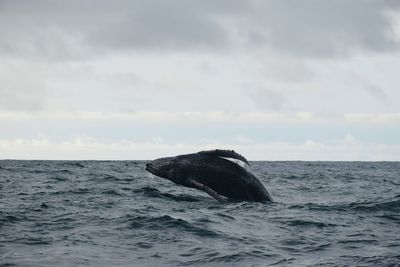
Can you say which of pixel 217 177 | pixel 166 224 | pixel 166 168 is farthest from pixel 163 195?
pixel 166 224

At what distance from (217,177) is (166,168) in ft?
5.75

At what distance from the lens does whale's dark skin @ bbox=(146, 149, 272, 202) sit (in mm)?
15570

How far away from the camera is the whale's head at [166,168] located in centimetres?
1614

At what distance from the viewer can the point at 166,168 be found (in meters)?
16.4

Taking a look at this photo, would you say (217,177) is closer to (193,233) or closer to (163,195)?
(163,195)

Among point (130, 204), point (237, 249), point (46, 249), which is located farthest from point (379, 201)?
point (46, 249)

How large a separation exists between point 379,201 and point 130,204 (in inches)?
333

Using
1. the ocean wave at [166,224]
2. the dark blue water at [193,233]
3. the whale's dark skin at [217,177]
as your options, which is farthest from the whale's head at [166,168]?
the ocean wave at [166,224]

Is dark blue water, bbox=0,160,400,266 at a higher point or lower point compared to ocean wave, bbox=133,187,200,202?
lower

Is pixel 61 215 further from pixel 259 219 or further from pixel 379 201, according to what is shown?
pixel 379 201

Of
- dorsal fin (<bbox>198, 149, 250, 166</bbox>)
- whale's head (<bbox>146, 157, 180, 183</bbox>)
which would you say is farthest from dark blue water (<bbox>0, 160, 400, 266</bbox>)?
dorsal fin (<bbox>198, 149, 250, 166</bbox>)

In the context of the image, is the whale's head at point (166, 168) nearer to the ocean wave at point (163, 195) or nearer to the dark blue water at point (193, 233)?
the dark blue water at point (193, 233)

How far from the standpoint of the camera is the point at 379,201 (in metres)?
18.1

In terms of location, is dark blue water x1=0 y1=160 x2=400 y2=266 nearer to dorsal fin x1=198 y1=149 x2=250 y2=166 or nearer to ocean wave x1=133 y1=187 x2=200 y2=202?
ocean wave x1=133 y1=187 x2=200 y2=202
